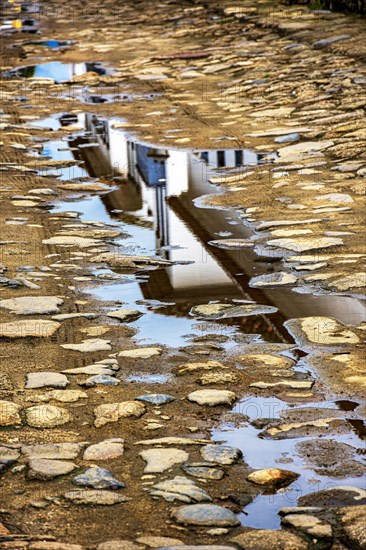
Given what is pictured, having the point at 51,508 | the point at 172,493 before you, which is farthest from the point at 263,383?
the point at 51,508

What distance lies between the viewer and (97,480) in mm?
2938

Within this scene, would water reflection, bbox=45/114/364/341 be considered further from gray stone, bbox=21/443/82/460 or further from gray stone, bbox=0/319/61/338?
gray stone, bbox=21/443/82/460

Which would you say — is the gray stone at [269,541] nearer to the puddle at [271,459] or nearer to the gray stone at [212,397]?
the puddle at [271,459]

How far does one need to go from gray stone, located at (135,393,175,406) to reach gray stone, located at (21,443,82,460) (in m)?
0.41

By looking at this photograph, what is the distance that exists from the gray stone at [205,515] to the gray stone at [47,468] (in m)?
0.41

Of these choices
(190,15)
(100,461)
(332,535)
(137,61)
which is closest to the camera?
(332,535)

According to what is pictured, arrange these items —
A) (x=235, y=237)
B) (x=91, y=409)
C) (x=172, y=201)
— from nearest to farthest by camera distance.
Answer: (x=91, y=409)
(x=235, y=237)
(x=172, y=201)

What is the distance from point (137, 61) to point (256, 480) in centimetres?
1077

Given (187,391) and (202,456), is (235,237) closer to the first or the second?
(187,391)

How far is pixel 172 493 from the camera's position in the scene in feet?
9.38

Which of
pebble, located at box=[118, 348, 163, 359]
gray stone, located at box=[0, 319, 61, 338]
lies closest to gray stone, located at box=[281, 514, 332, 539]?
pebble, located at box=[118, 348, 163, 359]

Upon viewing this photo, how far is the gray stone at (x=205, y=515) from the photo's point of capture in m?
2.69

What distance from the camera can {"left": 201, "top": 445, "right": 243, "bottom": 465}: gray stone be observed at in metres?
3.08

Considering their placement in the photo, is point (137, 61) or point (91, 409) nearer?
point (91, 409)
